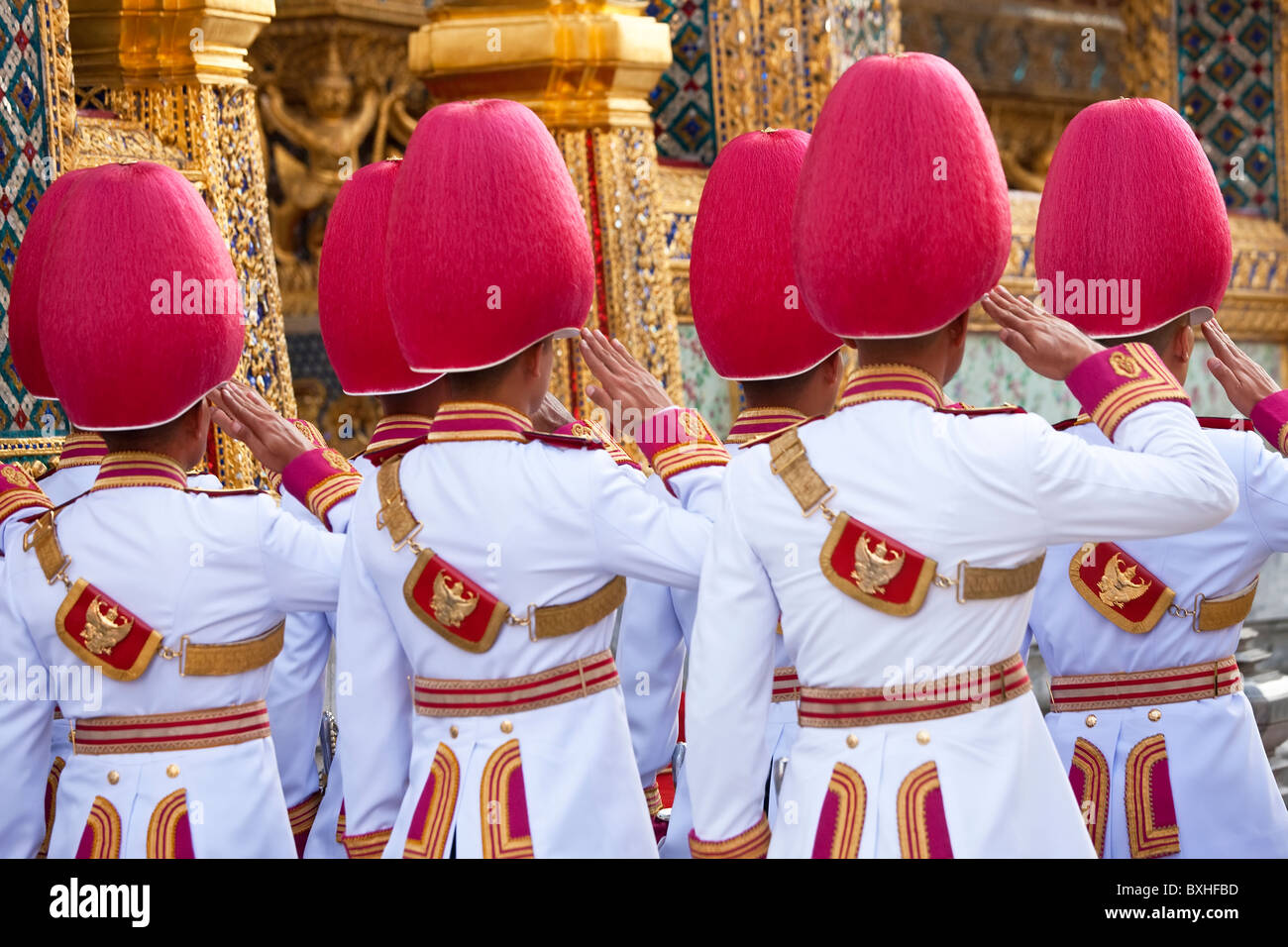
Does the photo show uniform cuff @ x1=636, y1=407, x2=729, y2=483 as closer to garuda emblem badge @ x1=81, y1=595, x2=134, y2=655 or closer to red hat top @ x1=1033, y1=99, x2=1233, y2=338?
red hat top @ x1=1033, y1=99, x2=1233, y2=338

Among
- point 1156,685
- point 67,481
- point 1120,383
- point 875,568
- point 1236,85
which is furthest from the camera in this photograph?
point 1236,85

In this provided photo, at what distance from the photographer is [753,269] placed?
344 centimetres

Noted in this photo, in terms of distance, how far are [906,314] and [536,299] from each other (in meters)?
0.60

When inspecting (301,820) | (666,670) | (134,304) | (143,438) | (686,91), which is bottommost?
(301,820)

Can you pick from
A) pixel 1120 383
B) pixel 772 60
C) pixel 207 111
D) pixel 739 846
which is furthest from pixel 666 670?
pixel 772 60

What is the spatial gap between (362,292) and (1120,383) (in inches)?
66.2

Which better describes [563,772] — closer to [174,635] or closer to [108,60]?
[174,635]

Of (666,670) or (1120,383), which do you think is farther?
(666,670)

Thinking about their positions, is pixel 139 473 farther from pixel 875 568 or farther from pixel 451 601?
pixel 875 568

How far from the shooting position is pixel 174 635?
2.93 m

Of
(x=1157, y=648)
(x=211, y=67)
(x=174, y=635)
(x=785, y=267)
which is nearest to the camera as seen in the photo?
(x=174, y=635)

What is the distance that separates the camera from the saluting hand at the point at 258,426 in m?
3.13

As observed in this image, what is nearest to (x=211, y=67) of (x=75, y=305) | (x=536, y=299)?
(x=75, y=305)

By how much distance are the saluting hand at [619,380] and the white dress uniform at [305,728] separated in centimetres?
64
